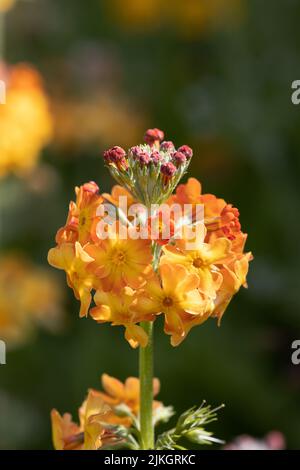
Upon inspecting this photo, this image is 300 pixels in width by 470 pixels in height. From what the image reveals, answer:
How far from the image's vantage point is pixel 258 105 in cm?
479

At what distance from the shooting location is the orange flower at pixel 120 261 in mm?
1536

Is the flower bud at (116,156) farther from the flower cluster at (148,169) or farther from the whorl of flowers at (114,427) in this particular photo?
the whorl of flowers at (114,427)

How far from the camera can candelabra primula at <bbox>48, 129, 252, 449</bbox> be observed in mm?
1537

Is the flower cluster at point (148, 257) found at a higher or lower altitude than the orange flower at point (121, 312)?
higher

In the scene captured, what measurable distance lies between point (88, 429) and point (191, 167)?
3.44m

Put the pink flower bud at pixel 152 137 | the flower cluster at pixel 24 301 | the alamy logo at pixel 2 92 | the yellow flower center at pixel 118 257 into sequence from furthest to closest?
the flower cluster at pixel 24 301 < the alamy logo at pixel 2 92 < the pink flower bud at pixel 152 137 < the yellow flower center at pixel 118 257

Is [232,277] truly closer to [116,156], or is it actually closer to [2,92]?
[116,156]

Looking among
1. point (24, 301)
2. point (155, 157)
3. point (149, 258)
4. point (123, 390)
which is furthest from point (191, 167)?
point (149, 258)

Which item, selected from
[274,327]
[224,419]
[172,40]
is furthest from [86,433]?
[172,40]

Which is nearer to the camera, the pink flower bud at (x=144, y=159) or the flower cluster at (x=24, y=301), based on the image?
the pink flower bud at (x=144, y=159)

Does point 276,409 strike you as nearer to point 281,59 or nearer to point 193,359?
point 193,359

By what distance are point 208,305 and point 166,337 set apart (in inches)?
106

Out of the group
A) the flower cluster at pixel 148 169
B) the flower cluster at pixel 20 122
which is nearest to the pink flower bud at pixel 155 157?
the flower cluster at pixel 148 169

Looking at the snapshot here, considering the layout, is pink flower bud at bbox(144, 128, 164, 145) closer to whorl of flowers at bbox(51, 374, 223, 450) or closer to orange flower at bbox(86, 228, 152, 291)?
orange flower at bbox(86, 228, 152, 291)
